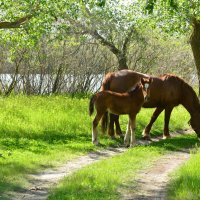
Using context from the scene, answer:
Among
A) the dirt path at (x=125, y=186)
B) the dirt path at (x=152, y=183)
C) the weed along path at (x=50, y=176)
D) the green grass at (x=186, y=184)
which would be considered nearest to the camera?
the green grass at (x=186, y=184)

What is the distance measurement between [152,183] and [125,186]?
61 cm

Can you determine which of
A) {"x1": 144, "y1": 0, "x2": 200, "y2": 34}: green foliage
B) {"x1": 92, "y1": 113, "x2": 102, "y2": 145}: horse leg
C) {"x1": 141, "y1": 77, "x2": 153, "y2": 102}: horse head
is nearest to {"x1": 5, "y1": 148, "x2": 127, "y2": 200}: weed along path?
{"x1": 92, "y1": 113, "x2": 102, "y2": 145}: horse leg

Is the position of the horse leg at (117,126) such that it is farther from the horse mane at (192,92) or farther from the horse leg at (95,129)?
the horse mane at (192,92)

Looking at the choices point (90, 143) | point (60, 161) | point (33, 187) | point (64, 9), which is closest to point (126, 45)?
point (64, 9)

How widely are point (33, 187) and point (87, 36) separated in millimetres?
15222

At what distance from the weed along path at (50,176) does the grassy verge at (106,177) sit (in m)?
0.29

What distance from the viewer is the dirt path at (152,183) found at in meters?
7.52

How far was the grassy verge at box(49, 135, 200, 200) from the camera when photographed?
7.41m

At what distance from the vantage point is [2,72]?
82.9 feet

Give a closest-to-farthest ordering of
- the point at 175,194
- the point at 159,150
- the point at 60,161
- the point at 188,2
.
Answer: the point at 175,194 < the point at 60,161 < the point at 159,150 < the point at 188,2

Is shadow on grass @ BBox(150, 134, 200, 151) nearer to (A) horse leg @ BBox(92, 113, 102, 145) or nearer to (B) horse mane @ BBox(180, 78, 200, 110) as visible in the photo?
(B) horse mane @ BBox(180, 78, 200, 110)

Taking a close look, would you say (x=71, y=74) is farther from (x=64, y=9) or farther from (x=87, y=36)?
(x=64, y=9)

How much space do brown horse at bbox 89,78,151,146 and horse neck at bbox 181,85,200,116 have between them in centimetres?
228

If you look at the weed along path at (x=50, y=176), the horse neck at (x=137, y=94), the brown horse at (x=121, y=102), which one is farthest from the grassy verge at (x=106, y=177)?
the horse neck at (x=137, y=94)
